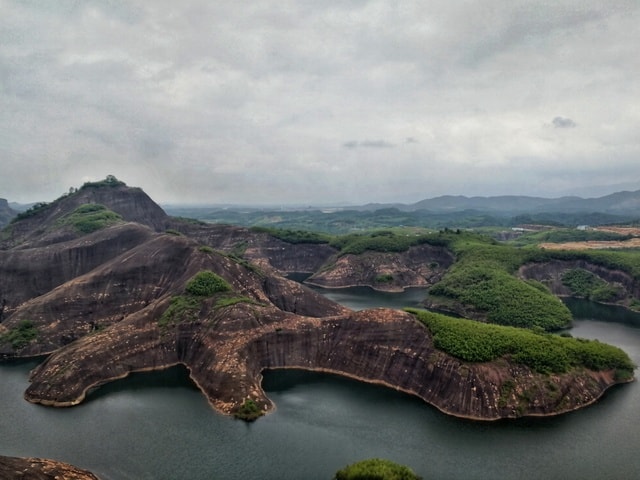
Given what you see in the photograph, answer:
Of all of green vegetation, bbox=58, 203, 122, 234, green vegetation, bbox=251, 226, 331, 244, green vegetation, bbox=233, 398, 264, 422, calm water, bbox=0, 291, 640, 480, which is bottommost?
calm water, bbox=0, 291, 640, 480

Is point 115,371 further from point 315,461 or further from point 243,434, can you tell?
point 315,461

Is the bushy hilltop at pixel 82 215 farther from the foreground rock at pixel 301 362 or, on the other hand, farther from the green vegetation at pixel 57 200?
the foreground rock at pixel 301 362

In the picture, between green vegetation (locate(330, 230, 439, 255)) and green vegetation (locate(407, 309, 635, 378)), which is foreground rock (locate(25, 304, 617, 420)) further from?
green vegetation (locate(330, 230, 439, 255))

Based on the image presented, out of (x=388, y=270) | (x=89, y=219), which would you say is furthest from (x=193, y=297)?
(x=388, y=270)

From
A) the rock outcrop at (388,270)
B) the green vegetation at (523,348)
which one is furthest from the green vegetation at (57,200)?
the green vegetation at (523,348)

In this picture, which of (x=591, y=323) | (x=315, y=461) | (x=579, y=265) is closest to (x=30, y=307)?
(x=315, y=461)

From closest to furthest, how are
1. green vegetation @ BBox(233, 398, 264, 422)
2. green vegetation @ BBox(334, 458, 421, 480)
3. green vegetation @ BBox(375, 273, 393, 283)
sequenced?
green vegetation @ BBox(334, 458, 421, 480) < green vegetation @ BBox(233, 398, 264, 422) < green vegetation @ BBox(375, 273, 393, 283)

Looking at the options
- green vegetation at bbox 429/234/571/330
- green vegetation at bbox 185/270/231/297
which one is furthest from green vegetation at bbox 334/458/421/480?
green vegetation at bbox 429/234/571/330

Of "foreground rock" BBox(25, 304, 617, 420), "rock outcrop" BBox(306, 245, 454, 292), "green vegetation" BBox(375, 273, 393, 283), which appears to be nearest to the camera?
"foreground rock" BBox(25, 304, 617, 420)
